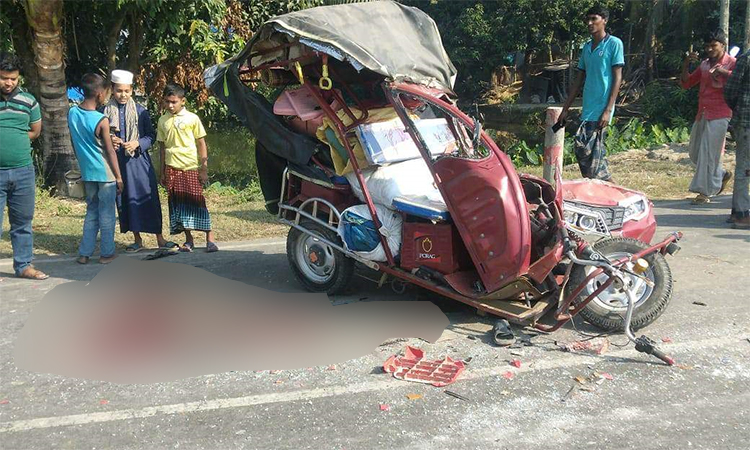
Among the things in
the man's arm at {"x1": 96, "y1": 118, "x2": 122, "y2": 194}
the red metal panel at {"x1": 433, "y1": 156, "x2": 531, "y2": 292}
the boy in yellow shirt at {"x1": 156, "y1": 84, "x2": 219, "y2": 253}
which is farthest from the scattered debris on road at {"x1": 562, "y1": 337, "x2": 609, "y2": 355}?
the man's arm at {"x1": 96, "y1": 118, "x2": 122, "y2": 194}

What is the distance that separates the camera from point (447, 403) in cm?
375

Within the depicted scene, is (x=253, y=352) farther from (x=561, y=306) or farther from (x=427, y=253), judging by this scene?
(x=561, y=306)

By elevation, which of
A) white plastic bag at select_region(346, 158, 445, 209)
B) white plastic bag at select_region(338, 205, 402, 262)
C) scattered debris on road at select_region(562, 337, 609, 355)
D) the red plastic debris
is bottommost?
the red plastic debris

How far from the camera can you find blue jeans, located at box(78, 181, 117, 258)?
6953 mm

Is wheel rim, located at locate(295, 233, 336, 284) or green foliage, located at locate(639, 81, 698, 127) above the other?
green foliage, located at locate(639, 81, 698, 127)

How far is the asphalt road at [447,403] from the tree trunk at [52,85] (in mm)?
6605

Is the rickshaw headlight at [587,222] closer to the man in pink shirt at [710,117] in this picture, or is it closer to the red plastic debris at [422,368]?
the red plastic debris at [422,368]

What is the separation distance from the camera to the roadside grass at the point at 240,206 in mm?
8180

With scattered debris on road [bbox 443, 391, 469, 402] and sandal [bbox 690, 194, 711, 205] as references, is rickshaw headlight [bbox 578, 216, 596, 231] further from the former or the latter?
sandal [bbox 690, 194, 711, 205]

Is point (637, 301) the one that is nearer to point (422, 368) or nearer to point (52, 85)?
point (422, 368)

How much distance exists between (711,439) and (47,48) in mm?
10235

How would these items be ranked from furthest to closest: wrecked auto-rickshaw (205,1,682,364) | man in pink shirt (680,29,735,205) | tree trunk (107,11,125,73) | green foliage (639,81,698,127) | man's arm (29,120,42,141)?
1. green foliage (639,81,698,127)
2. tree trunk (107,11,125,73)
3. man in pink shirt (680,29,735,205)
4. man's arm (29,120,42,141)
5. wrecked auto-rickshaw (205,1,682,364)

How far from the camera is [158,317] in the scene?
→ 17.3 ft

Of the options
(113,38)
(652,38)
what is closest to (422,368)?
(113,38)
